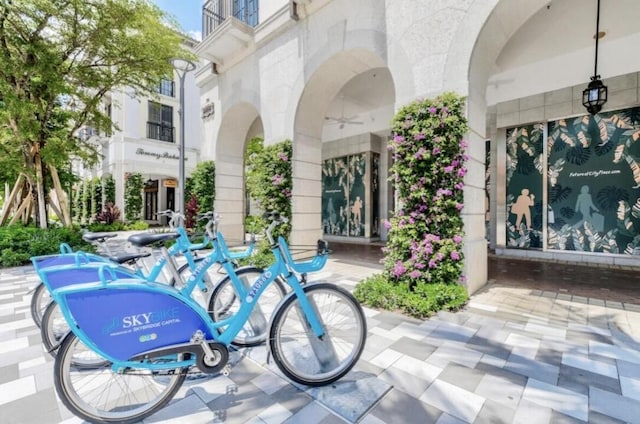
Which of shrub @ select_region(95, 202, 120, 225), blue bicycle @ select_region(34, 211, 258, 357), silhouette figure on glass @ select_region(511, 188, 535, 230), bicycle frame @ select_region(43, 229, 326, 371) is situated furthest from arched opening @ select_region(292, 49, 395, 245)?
shrub @ select_region(95, 202, 120, 225)

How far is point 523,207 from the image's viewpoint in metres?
7.36

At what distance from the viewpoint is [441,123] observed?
3967mm

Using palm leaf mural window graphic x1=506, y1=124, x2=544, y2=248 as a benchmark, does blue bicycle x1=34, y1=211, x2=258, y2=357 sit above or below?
below

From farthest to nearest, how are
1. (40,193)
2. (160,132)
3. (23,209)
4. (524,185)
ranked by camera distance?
1. (160,132)
2. (23,209)
3. (524,185)
4. (40,193)

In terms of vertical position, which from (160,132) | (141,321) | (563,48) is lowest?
(141,321)

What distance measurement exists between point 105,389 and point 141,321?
768 millimetres

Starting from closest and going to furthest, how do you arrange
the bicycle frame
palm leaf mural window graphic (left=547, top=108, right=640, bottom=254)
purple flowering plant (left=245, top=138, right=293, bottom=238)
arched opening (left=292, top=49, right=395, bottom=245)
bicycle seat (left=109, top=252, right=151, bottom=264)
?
the bicycle frame → bicycle seat (left=109, top=252, right=151, bottom=264) → palm leaf mural window graphic (left=547, top=108, right=640, bottom=254) → arched opening (left=292, top=49, right=395, bottom=245) → purple flowering plant (left=245, top=138, right=293, bottom=238)

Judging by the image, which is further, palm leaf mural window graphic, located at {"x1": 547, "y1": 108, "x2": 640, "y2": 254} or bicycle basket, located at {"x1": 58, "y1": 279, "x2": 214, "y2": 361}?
palm leaf mural window graphic, located at {"x1": 547, "y1": 108, "x2": 640, "y2": 254}

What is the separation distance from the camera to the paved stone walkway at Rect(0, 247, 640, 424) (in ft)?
6.12

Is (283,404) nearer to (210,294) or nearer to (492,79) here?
(210,294)

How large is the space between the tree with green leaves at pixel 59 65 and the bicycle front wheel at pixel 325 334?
280 inches

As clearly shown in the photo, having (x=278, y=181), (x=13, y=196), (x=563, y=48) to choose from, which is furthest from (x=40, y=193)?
(x=563, y=48)

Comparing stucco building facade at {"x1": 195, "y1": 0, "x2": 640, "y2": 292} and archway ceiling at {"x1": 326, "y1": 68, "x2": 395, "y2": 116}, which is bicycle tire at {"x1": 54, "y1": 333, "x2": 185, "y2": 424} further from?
archway ceiling at {"x1": 326, "y1": 68, "x2": 395, "y2": 116}

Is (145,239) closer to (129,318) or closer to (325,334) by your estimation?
(129,318)
